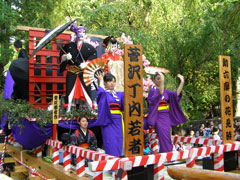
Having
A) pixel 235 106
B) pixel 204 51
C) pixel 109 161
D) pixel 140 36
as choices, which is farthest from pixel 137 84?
pixel 235 106

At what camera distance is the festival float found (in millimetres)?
3611

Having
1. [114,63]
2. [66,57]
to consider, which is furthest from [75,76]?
[114,63]

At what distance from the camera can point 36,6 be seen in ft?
45.9

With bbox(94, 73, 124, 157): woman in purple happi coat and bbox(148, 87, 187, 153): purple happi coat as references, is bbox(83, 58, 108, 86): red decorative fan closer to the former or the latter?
bbox(94, 73, 124, 157): woman in purple happi coat

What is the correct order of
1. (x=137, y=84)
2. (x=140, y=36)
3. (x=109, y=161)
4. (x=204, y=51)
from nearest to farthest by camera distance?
(x=109, y=161), (x=137, y=84), (x=140, y=36), (x=204, y=51)

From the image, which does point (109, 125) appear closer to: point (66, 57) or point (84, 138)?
point (84, 138)

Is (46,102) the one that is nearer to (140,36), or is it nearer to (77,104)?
(77,104)

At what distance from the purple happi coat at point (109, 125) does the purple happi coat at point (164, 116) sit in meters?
0.59

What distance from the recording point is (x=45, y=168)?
5469 millimetres

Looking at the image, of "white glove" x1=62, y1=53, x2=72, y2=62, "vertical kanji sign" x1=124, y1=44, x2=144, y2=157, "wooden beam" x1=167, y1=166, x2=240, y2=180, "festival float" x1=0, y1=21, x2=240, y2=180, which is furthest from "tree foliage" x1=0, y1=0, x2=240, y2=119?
"wooden beam" x1=167, y1=166, x2=240, y2=180

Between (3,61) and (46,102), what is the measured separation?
692 centimetres

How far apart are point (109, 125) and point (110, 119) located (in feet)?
0.35

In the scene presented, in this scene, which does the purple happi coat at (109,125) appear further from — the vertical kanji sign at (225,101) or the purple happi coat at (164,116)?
the vertical kanji sign at (225,101)

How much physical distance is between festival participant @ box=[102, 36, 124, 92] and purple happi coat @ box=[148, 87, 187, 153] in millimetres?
1265
